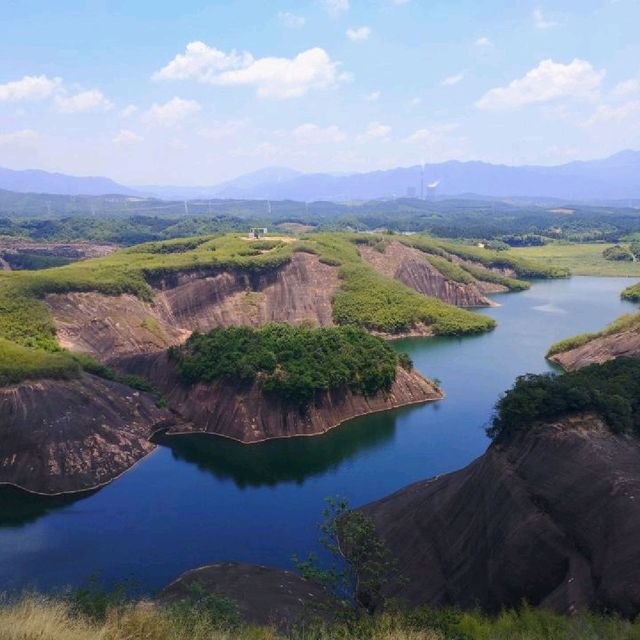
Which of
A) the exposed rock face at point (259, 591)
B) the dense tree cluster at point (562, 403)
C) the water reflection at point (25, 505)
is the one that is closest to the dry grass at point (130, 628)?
the exposed rock face at point (259, 591)

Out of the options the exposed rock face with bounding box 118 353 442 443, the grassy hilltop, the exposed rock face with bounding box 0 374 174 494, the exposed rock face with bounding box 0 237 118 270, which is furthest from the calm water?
the exposed rock face with bounding box 0 237 118 270

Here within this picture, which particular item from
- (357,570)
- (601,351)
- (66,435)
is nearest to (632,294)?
(601,351)

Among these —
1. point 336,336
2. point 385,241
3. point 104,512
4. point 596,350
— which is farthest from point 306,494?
point 385,241

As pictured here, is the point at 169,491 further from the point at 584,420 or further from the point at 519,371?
the point at 519,371

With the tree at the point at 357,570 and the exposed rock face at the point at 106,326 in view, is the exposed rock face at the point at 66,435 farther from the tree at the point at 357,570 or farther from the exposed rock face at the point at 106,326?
the tree at the point at 357,570

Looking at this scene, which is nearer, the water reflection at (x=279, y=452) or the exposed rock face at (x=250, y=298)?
the water reflection at (x=279, y=452)

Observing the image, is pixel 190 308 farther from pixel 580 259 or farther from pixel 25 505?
pixel 580 259
